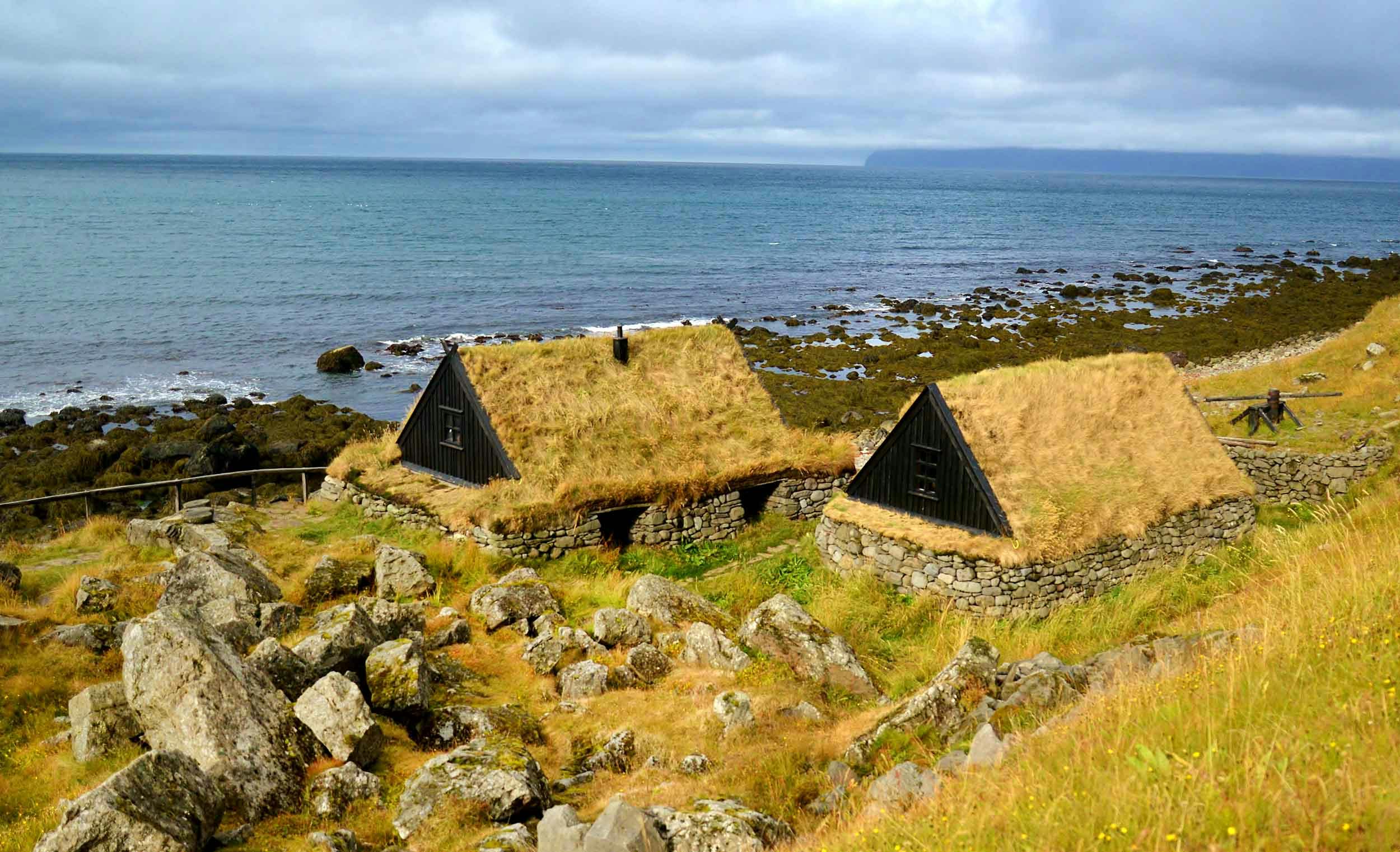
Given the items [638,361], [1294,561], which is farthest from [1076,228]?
[1294,561]

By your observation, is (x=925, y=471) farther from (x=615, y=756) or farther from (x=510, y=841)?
(x=510, y=841)

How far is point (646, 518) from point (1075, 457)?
956cm

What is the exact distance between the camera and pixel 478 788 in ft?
30.6

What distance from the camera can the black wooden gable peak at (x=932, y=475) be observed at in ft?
60.2

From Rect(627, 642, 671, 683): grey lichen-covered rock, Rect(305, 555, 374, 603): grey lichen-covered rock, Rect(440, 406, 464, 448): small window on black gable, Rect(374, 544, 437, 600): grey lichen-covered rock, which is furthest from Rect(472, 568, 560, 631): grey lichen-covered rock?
Rect(440, 406, 464, 448): small window on black gable

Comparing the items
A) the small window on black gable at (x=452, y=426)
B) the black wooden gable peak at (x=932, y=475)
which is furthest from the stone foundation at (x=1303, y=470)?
the small window on black gable at (x=452, y=426)

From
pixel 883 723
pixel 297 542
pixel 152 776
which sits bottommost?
pixel 297 542

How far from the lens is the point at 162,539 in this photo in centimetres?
2053

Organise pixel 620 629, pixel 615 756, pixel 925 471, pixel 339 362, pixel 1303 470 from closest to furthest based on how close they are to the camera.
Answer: pixel 615 756 → pixel 620 629 → pixel 925 471 → pixel 1303 470 → pixel 339 362

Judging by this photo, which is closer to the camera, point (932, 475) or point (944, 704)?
point (944, 704)

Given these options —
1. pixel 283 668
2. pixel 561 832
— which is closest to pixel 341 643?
pixel 283 668

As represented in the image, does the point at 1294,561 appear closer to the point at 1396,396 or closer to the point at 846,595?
the point at 846,595

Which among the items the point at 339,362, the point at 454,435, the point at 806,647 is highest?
the point at 454,435

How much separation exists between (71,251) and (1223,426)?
99320 millimetres
